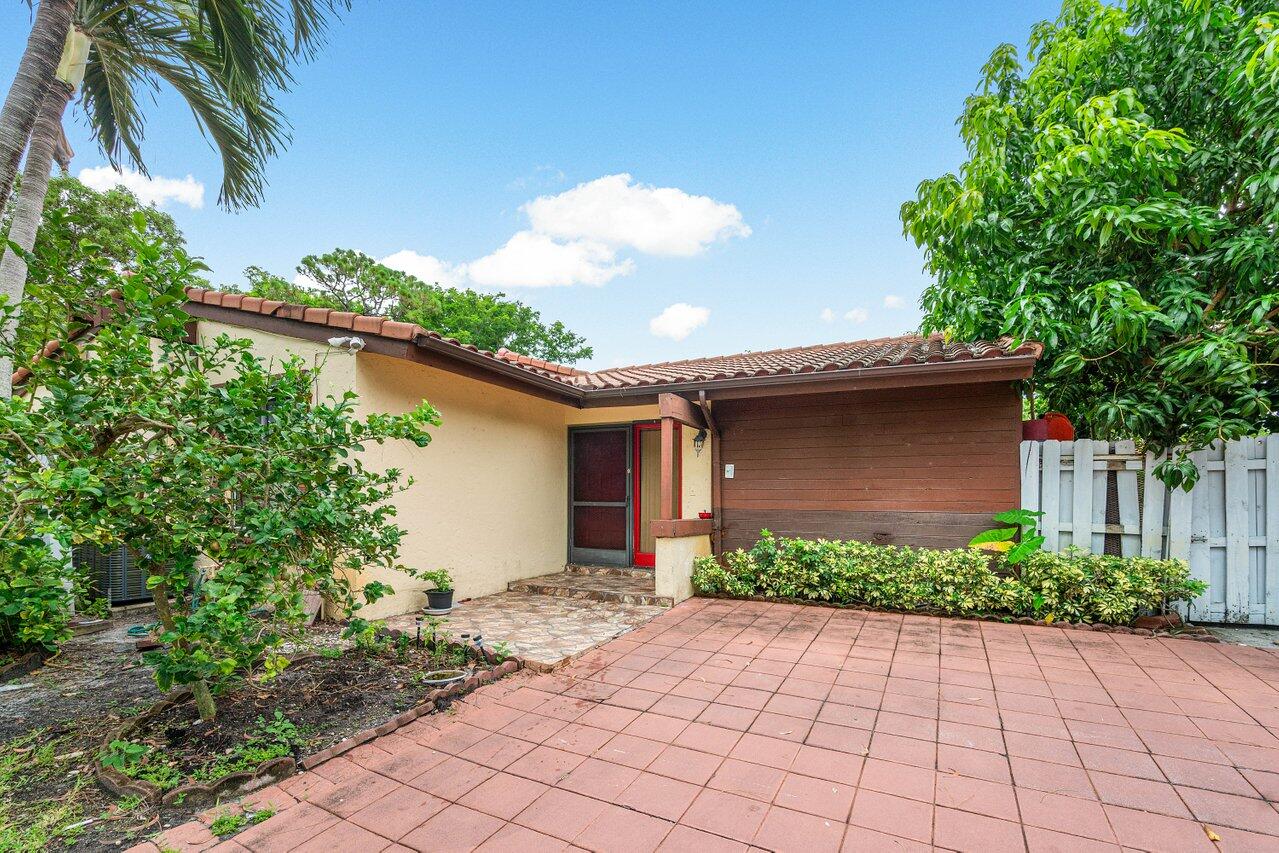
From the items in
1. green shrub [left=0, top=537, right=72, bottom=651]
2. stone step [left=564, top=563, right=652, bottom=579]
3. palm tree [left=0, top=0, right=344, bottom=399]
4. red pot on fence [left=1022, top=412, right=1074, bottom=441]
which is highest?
palm tree [left=0, top=0, right=344, bottom=399]

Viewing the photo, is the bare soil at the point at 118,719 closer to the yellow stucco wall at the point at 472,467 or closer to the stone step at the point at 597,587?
the yellow stucco wall at the point at 472,467

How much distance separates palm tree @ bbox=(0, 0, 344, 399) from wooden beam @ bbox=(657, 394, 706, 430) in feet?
18.1

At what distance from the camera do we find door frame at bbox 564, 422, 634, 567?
23.6ft

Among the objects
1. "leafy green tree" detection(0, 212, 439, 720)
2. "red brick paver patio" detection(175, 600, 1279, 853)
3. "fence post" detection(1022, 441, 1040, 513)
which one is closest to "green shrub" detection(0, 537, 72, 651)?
"leafy green tree" detection(0, 212, 439, 720)

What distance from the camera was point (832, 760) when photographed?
2.49 m

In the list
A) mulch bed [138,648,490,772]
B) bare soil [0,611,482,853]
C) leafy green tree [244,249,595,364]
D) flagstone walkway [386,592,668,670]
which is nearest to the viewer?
bare soil [0,611,482,853]

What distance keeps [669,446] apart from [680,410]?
41 cm

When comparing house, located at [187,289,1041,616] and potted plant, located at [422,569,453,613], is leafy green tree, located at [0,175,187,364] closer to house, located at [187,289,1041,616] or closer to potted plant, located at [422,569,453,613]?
house, located at [187,289,1041,616]

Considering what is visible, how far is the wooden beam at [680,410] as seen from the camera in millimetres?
5457

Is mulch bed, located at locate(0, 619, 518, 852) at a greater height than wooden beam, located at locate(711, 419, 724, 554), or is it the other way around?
wooden beam, located at locate(711, 419, 724, 554)

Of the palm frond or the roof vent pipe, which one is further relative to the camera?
the palm frond

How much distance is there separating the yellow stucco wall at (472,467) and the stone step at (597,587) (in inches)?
13.5

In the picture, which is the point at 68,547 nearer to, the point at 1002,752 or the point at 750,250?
the point at 1002,752

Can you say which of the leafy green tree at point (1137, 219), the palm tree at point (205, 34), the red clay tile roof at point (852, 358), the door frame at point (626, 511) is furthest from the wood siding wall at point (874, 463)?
the palm tree at point (205, 34)
